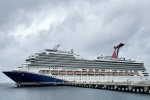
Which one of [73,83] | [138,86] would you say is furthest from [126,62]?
[138,86]

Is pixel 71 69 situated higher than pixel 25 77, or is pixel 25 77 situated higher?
pixel 71 69

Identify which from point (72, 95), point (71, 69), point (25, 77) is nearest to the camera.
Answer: point (72, 95)

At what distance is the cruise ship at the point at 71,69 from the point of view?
242ft

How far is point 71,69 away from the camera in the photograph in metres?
83.6

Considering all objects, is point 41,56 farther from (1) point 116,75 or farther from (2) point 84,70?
(1) point 116,75

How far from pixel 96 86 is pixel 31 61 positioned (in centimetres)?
2336

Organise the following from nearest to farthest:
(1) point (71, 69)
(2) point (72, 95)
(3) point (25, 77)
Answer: (2) point (72, 95)
(3) point (25, 77)
(1) point (71, 69)

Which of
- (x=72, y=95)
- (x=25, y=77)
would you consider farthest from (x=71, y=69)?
(x=72, y=95)

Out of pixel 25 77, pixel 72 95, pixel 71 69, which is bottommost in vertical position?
pixel 72 95

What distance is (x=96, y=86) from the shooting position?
70062 millimetres

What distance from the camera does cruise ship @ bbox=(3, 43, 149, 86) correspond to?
73.8 metres

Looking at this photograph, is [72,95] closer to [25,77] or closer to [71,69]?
[25,77]

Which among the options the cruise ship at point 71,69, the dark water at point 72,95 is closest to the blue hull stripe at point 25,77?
the cruise ship at point 71,69

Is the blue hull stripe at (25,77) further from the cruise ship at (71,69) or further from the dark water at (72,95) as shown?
the dark water at (72,95)
